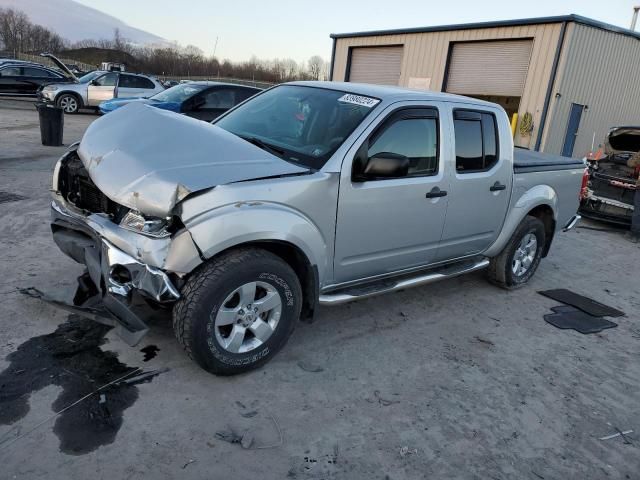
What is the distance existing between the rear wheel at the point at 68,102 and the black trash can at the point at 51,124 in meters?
7.12

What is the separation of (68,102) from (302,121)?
1653 centimetres

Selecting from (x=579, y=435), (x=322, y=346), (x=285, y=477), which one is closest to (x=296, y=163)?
(x=322, y=346)

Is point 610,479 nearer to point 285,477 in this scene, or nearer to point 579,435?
point 579,435

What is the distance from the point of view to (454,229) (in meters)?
4.48

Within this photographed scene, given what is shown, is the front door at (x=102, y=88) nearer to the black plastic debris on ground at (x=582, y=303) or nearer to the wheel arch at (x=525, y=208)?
the wheel arch at (x=525, y=208)

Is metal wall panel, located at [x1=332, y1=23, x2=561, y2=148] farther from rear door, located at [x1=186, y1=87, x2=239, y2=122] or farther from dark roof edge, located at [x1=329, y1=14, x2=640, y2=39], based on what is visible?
rear door, located at [x1=186, y1=87, x2=239, y2=122]

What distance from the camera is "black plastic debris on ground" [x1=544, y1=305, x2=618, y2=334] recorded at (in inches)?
186

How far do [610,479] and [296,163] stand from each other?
266 centimetres

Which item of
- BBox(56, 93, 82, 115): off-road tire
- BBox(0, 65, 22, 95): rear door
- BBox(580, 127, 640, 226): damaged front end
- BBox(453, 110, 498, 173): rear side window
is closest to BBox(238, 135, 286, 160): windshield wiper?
BBox(453, 110, 498, 173): rear side window

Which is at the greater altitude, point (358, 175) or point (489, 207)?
point (358, 175)

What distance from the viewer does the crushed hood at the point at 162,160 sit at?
2902 millimetres

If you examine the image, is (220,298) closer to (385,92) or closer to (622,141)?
(385,92)

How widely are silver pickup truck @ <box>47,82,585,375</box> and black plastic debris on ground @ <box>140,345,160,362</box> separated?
45cm

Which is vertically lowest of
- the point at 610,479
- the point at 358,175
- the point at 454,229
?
the point at 610,479
